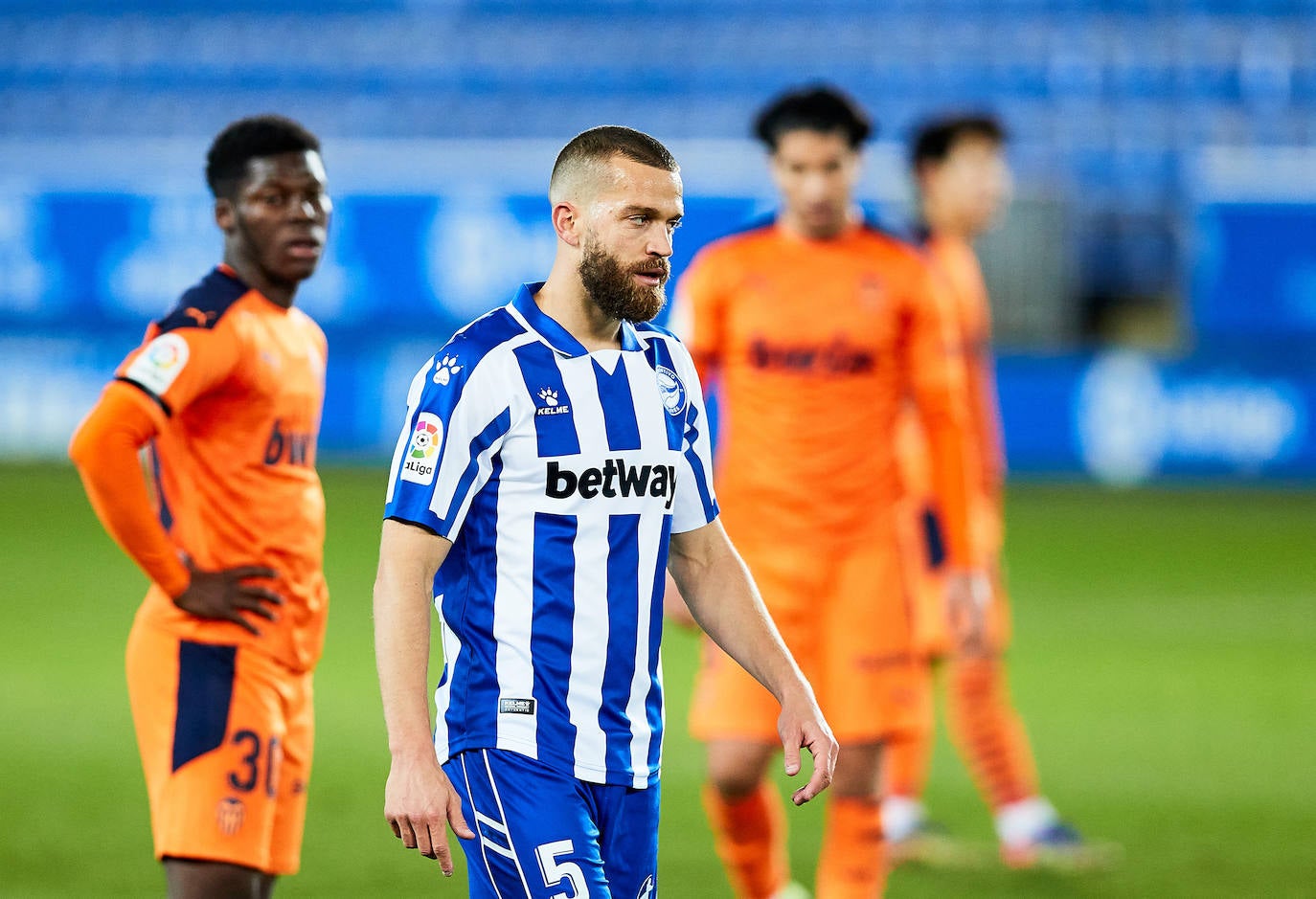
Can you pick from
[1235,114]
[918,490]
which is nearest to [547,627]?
[918,490]

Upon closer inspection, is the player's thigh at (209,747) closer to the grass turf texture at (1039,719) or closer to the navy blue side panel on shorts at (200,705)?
the navy blue side panel on shorts at (200,705)

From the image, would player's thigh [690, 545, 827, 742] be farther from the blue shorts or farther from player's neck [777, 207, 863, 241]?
the blue shorts

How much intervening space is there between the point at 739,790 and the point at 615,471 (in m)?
2.01

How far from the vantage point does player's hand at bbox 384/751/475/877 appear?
9.33 ft

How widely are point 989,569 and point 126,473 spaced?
3729 mm

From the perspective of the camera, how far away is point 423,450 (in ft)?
10.1

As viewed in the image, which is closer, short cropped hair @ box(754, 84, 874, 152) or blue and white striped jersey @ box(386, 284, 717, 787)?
blue and white striped jersey @ box(386, 284, 717, 787)

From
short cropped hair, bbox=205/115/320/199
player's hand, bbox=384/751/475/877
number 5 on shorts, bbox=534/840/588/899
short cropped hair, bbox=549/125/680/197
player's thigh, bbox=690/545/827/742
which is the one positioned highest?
short cropped hair, bbox=205/115/320/199

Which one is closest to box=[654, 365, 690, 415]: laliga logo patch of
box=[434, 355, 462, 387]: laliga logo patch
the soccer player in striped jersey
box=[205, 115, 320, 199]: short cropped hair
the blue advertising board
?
the soccer player in striped jersey

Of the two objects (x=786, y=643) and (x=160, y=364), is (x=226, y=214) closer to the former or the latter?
(x=160, y=364)

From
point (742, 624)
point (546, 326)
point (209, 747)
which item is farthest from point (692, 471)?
point (209, 747)

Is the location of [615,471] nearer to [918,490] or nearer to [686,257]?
[918,490]

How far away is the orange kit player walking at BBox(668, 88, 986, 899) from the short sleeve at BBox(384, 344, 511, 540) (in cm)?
203

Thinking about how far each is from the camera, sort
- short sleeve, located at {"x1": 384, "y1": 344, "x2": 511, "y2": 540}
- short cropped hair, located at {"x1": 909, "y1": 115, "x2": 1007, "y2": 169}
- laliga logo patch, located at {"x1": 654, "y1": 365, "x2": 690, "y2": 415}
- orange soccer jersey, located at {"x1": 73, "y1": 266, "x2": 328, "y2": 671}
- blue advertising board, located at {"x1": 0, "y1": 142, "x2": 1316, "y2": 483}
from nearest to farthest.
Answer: short sleeve, located at {"x1": 384, "y1": 344, "x2": 511, "y2": 540} → laliga logo patch, located at {"x1": 654, "y1": 365, "x2": 690, "y2": 415} → orange soccer jersey, located at {"x1": 73, "y1": 266, "x2": 328, "y2": 671} → short cropped hair, located at {"x1": 909, "y1": 115, "x2": 1007, "y2": 169} → blue advertising board, located at {"x1": 0, "y1": 142, "x2": 1316, "y2": 483}
